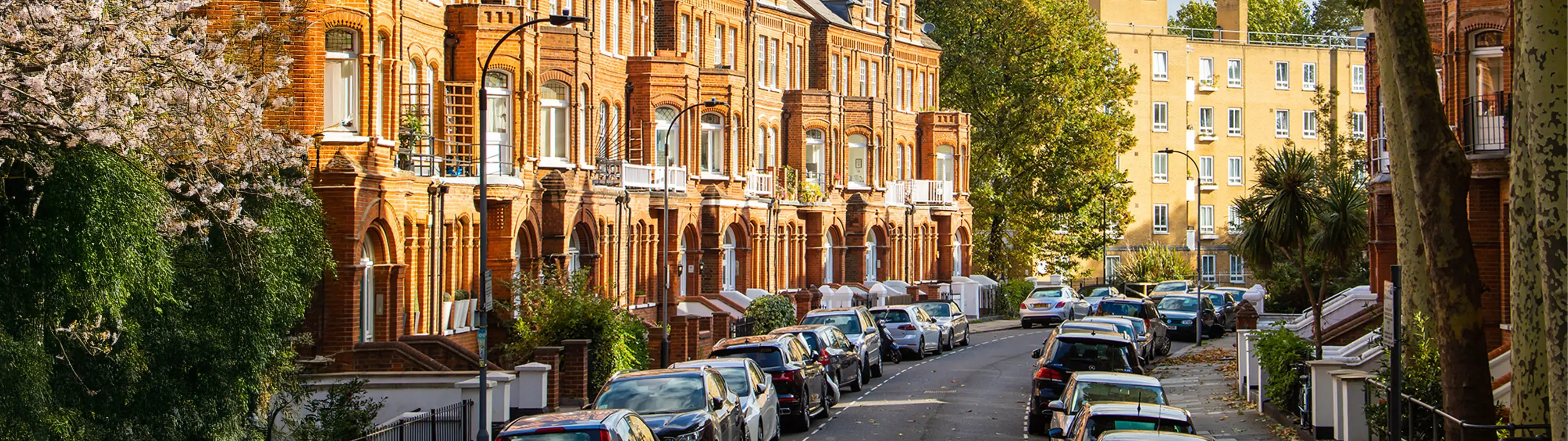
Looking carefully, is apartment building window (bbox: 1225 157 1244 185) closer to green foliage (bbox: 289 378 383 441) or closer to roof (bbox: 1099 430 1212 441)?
green foliage (bbox: 289 378 383 441)

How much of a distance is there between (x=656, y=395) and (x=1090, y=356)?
8.90 meters

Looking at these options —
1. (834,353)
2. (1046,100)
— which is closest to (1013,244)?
(1046,100)

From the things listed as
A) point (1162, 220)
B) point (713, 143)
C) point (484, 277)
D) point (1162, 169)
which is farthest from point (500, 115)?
point (1162, 220)

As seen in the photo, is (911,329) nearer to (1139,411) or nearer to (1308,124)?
(1139,411)

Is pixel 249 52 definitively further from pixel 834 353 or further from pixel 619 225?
pixel 619 225

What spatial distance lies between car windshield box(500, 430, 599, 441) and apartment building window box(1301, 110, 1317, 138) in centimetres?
7713

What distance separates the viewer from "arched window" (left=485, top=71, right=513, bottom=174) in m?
33.6

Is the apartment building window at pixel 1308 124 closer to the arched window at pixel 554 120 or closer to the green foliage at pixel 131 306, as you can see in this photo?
the arched window at pixel 554 120

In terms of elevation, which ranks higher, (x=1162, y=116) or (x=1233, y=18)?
(x=1233, y=18)

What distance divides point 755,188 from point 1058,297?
11.6 metres

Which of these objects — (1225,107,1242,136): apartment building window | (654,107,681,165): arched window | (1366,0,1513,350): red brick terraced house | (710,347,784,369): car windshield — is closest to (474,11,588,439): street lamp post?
(710,347,784,369): car windshield

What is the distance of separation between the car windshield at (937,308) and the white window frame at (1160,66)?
39.1 metres

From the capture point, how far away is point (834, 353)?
3062 cm

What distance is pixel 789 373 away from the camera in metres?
25.2
